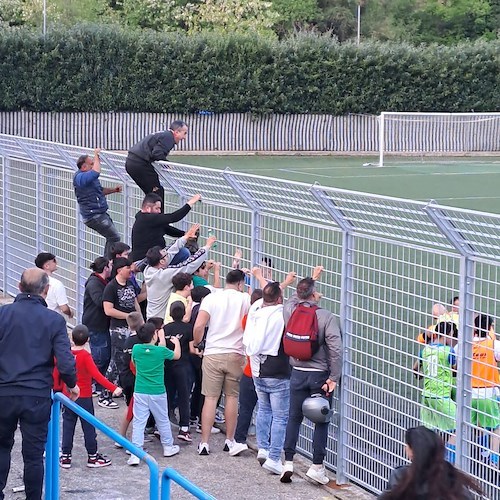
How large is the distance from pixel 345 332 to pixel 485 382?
1.56 m

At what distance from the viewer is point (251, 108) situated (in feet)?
127

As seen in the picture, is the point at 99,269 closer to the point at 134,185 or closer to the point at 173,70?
the point at 134,185

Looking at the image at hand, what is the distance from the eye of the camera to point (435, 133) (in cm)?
3728

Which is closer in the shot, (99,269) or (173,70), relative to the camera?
(99,269)

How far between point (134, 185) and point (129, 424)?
10.6 feet

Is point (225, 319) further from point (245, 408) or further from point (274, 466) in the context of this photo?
point (274, 466)

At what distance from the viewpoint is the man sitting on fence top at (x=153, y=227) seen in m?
10.2

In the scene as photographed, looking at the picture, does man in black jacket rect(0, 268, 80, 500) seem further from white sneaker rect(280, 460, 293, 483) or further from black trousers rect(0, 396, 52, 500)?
white sneaker rect(280, 460, 293, 483)

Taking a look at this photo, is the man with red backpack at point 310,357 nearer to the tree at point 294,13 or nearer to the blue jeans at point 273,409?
the blue jeans at point 273,409

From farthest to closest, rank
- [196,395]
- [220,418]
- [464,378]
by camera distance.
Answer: [220,418], [196,395], [464,378]

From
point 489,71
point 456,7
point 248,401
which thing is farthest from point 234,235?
point 456,7

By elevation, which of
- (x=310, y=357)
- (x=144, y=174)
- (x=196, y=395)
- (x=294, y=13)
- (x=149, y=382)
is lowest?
(x=196, y=395)

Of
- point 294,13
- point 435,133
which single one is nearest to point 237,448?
point 435,133

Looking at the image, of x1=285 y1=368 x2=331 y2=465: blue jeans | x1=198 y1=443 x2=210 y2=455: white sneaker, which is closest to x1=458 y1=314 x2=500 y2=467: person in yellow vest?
x1=285 y1=368 x2=331 y2=465: blue jeans
